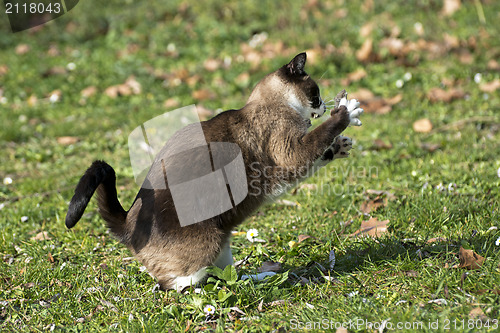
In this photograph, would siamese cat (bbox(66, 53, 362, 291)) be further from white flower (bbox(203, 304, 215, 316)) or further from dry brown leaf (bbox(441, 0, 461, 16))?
dry brown leaf (bbox(441, 0, 461, 16))

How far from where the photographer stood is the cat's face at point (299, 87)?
11.3ft

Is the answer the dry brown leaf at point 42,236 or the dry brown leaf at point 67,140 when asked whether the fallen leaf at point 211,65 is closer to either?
the dry brown leaf at point 67,140

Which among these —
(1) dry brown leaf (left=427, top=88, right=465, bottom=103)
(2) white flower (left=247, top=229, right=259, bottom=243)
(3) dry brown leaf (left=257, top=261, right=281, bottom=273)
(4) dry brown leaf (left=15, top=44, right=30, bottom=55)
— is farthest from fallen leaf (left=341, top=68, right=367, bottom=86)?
(4) dry brown leaf (left=15, top=44, right=30, bottom=55)

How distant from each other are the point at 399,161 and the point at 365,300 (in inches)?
92.4

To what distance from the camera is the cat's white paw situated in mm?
3301

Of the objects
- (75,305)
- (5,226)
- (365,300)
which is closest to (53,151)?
(5,226)

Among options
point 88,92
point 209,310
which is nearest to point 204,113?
point 88,92

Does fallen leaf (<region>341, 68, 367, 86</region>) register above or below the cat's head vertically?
below

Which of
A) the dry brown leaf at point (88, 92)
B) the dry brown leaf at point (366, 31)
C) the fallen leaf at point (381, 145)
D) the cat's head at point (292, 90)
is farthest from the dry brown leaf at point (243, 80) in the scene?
the cat's head at point (292, 90)

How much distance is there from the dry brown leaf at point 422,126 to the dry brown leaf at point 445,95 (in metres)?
0.80

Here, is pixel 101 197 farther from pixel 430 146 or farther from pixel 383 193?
pixel 430 146

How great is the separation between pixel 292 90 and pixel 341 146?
19.4 inches

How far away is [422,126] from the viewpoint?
543 cm

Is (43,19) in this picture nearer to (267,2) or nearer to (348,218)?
(267,2)
